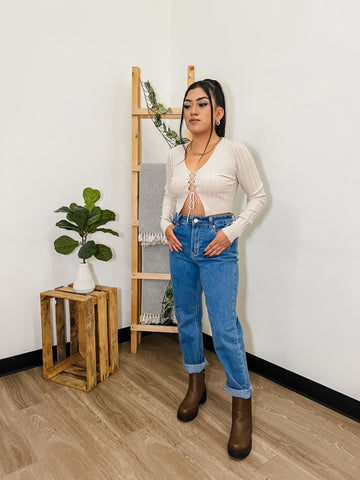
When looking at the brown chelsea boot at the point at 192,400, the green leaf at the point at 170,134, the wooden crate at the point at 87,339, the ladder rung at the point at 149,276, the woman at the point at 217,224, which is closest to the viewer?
the woman at the point at 217,224

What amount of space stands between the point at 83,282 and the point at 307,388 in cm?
124

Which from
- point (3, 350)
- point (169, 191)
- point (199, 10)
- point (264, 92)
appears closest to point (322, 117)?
point (264, 92)

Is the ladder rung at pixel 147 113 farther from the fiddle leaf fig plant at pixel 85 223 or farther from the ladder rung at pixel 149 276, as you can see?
the ladder rung at pixel 149 276

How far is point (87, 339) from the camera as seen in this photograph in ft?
5.82

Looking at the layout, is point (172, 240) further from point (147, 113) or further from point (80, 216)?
point (147, 113)

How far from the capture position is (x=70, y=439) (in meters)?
1.41

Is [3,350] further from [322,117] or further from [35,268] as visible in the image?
[322,117]

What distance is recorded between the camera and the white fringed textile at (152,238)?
211 cm

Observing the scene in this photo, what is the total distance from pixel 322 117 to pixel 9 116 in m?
1.51

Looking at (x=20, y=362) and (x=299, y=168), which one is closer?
(x=299, y=168)

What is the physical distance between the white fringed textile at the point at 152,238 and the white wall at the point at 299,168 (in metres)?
0.48

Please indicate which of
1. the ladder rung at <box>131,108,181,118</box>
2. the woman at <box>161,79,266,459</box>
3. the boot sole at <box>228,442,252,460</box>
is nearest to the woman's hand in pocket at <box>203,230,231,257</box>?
the woman at <box>161,79,266,459</box>

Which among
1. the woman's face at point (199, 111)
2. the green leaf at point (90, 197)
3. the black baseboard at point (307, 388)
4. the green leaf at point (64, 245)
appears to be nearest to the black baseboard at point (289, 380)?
the black baseboard at point (307, 388)

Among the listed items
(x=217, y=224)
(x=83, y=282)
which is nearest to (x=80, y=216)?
(x=83, y=282)
